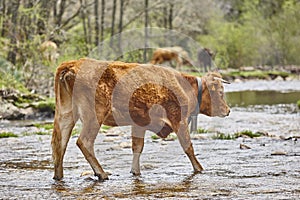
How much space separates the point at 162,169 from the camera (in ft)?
29.2

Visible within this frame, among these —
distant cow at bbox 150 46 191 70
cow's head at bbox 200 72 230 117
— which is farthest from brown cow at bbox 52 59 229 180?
distant cow at bbox 150 46 191 70

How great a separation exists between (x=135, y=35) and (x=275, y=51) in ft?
53.1

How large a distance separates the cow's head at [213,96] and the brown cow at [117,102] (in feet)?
0.94

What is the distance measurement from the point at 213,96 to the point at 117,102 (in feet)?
6.52

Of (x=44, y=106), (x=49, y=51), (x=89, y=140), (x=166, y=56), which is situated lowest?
(x=44, y=106)

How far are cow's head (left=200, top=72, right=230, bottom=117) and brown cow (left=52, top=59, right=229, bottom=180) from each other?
285mm

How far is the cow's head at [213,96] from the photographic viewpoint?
31.4ft

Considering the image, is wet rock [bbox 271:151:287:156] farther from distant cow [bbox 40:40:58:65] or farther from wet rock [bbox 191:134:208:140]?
distant cow [bbox 40:40:58:65]

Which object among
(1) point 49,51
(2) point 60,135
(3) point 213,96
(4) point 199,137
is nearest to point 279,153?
(3) point 213,96

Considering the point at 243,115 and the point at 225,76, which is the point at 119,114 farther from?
the point at 225,76

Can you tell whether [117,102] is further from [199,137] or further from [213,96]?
[199,137]

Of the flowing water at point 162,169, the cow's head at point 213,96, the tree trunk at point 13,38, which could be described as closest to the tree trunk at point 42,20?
the tree trunk at point 13,38

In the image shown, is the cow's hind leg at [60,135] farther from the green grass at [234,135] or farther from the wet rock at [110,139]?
the green grass at [234,135]

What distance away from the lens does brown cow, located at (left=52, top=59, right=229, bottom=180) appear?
8.01 meters
